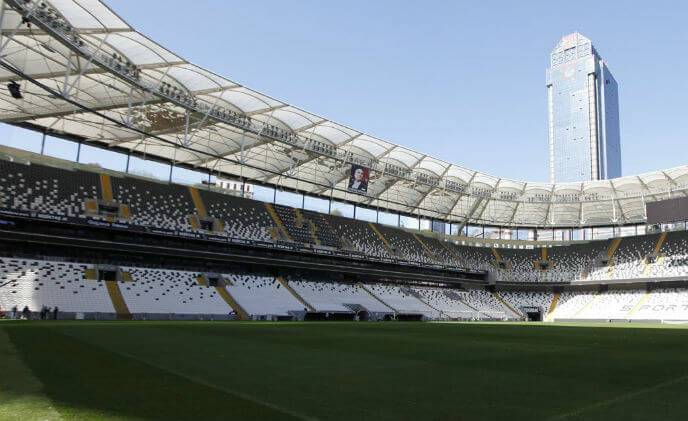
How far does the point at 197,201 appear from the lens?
50094mm

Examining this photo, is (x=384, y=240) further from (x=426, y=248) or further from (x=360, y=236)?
(x=426, y=248)

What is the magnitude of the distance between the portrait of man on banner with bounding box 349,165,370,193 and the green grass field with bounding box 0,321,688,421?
34.9 meters

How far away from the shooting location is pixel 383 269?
57.8 metres

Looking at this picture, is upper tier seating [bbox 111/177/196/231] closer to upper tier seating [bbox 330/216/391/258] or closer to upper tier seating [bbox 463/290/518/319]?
upper tier seating [bbox 330/216/391/258]

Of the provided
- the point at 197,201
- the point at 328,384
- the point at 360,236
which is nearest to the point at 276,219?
the point at 197,201

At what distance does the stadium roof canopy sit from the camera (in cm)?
2892

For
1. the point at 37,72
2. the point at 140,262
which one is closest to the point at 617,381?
the point at 37,72

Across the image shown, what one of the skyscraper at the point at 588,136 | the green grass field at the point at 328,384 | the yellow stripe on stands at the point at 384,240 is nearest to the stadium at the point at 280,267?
the green grass field at the point at 328,384

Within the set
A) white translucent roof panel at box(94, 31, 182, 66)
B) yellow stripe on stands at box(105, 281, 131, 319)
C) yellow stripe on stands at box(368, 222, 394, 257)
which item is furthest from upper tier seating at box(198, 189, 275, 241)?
white translucent roof panel at box(94, 31, 182, 66)

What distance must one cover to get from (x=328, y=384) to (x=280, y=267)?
142ft

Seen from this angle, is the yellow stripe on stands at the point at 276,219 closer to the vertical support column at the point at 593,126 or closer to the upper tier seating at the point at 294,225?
the upper tier seating at the point at 294,225

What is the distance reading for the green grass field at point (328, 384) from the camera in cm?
625

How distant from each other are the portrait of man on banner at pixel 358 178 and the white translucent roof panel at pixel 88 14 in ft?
82.5

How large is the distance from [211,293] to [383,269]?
2300cm
